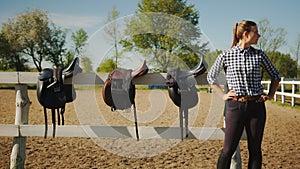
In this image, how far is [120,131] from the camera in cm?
260

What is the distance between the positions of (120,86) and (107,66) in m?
0.69

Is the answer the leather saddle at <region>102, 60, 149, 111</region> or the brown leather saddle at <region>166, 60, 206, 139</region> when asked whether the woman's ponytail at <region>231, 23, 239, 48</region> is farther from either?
the leather saddle at <region>102, 60, 149, 111</region>

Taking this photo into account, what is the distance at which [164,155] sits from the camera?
3.99 m

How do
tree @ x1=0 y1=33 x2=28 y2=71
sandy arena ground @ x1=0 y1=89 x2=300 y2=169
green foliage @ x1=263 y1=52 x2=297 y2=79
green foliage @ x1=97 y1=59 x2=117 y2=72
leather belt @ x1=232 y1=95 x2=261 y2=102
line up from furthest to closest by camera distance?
1. green foliage @ x1=263 y1=52 x2=297 y2=79
2. tree @ x1=0 y1=33 x2=28 y2=71
3. sandy arena ground @ x1=0 y1=89 x2=300 y2=169
4. green foliage @ x1=97 y1=59 x2=117 y2=72
5. leather belt @ x1=232 y1=95 x2=261 y2=102

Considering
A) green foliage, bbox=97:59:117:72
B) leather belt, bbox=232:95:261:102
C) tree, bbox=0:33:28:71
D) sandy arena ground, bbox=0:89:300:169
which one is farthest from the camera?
tree, bbox=0:33:28:71

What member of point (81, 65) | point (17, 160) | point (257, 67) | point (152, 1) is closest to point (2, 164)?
point (17, 160)

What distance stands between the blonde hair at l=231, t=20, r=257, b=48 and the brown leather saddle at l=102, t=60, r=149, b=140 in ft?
2.48

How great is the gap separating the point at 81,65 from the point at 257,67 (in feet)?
5.12

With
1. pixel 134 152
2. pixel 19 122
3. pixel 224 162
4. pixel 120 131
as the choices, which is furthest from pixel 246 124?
pixel 134 152

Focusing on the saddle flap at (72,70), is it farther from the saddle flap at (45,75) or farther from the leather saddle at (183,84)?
the leather saddle at (183,84)

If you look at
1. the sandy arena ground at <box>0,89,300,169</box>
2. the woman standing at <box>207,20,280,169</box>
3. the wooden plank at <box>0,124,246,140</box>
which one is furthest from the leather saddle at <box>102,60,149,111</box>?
the woman standing at <box>207,20,280,169</box>

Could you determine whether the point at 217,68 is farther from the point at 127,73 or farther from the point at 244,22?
the point at 127,73

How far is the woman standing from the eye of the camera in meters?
2.01

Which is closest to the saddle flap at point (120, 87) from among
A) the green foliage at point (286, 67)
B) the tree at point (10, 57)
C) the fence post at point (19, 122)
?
the fence post at point (19, 122)
